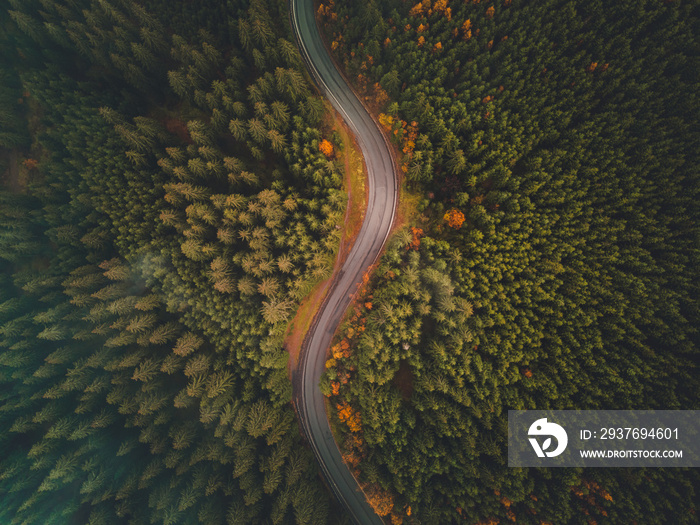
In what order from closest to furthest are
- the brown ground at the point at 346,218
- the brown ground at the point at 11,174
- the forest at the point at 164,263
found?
the forest at the point at 164,263 < the brown ground at the point at 346,218 < the brown ground at the point at 11,174

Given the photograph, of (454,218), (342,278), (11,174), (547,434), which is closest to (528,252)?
(454,218)

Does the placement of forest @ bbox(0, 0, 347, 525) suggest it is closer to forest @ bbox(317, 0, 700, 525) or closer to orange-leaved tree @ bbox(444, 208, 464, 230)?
forest @ bbox(317, 0, 700, 525)

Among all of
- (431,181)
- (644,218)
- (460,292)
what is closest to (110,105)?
(431,181)

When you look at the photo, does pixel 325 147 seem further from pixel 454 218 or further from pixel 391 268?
pixel 454 218

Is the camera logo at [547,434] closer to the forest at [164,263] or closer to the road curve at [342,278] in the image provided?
the road curve at [342,278]

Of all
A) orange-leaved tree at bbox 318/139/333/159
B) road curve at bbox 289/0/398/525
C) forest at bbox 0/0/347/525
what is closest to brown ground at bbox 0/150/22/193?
forest at bbox 0/0/347/525

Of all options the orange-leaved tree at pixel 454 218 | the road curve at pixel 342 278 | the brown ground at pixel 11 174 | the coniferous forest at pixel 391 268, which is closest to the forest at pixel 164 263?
the coniferous forest at pixel 391 268

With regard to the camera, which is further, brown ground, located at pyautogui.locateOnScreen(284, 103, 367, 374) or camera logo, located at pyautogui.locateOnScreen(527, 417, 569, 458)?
brown ground, located at pyautogui.locateOnScreen(284, 103, 367, 374)

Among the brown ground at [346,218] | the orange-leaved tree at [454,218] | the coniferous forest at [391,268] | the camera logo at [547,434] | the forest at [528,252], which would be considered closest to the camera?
the camera logo at [547,434]
